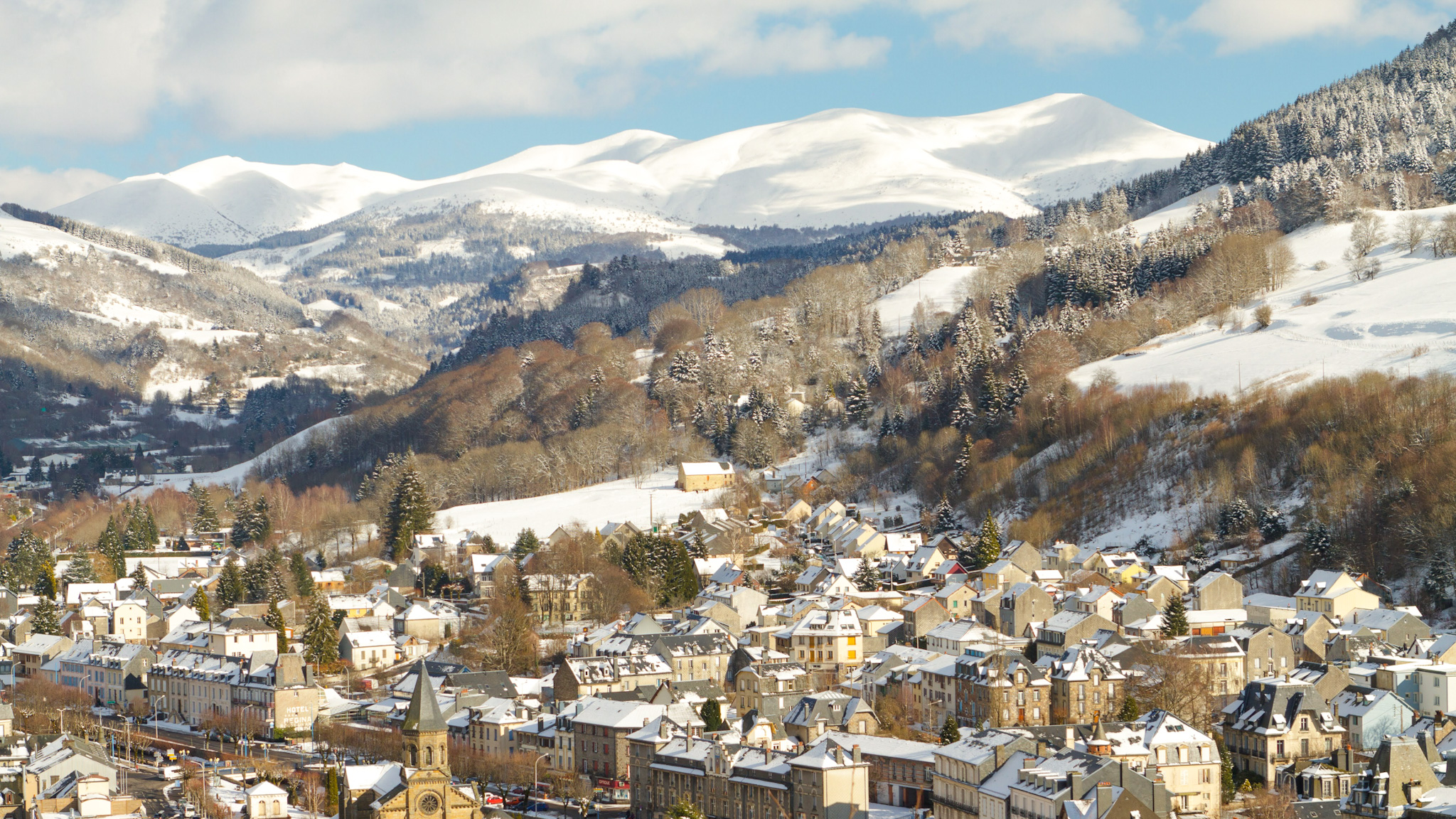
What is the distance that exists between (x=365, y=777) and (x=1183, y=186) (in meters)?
149

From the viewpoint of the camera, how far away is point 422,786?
4944 cm

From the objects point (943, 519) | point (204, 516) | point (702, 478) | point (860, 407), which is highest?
point (860, 407)

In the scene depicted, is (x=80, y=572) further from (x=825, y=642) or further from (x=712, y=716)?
(x=712, y=716)

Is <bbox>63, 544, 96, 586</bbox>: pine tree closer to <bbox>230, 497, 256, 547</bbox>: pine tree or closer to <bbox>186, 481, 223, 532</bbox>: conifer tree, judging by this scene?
<bbox>230, 497, 256, 547</bbox>: pine tree

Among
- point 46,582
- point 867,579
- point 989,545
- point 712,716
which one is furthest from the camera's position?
point 46,582

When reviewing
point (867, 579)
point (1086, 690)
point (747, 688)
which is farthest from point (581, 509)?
point (1086, 690)

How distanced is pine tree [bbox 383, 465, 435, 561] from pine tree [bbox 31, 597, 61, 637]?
21.9m

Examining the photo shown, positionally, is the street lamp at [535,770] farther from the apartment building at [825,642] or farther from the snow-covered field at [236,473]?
the snow-covered field at [236,473]

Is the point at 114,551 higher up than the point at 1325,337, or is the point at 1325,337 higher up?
the point at 1325,337

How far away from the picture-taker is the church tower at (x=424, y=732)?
4931 centimetres

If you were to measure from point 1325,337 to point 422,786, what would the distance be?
262ft

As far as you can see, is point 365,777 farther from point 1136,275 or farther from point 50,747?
point 1136,275

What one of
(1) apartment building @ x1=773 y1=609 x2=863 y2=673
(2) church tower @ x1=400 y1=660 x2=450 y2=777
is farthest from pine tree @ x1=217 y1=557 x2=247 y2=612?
(2) church tower @ x1=400 y1=660 x2=450 y2=777

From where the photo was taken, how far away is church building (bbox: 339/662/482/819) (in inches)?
1940
